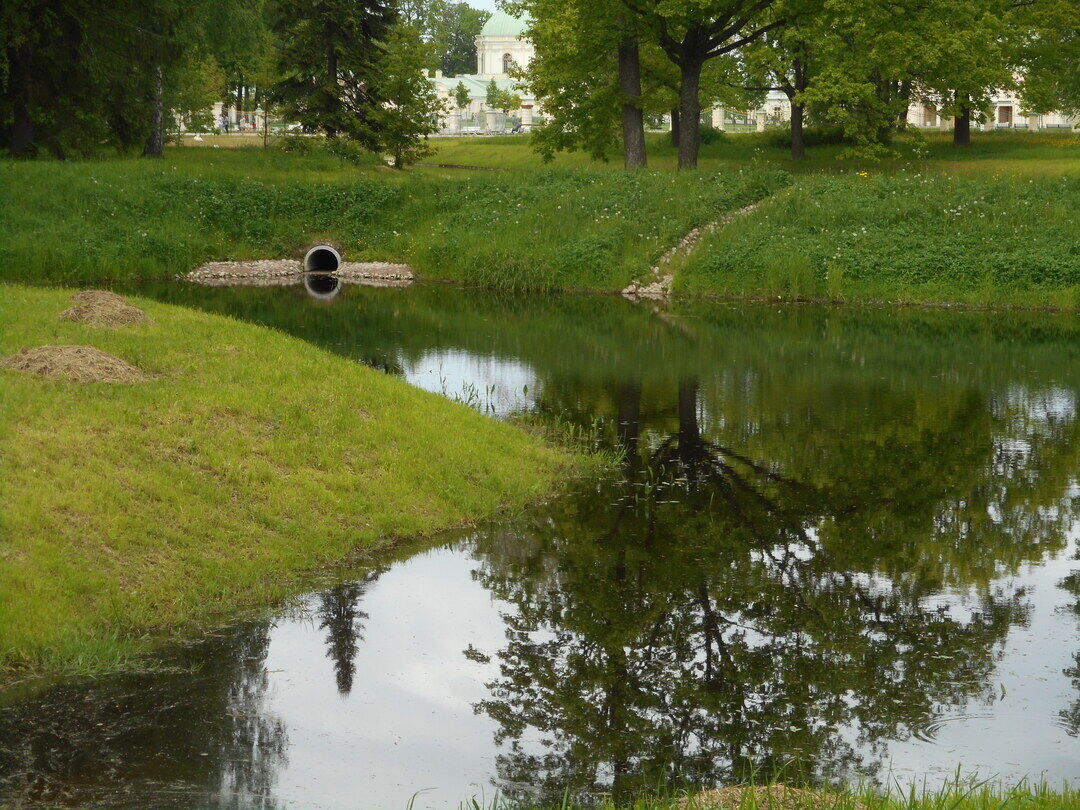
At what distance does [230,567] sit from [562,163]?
143 feet

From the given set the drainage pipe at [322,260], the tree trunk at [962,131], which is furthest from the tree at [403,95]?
the tree trunk at [962,131]

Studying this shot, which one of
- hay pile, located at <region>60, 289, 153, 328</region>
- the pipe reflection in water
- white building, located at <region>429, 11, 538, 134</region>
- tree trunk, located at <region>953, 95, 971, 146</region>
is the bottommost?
the pipe reflection in water

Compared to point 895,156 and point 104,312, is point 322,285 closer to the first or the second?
point 104,312

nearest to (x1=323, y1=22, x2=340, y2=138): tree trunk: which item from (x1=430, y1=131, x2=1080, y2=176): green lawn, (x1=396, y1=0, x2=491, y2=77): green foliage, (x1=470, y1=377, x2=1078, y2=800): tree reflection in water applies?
(x1=430, y1=131, x2=1080, y2=176): green lawn

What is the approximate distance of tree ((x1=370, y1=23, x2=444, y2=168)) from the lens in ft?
141

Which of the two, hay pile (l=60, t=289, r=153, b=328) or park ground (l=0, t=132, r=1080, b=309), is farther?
park ground (l=0, t=132, r=1080, b=309)

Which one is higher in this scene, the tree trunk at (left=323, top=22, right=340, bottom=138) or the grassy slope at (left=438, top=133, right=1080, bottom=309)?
the tree trunk at (left=323, top=22, right=340, bottom=138)

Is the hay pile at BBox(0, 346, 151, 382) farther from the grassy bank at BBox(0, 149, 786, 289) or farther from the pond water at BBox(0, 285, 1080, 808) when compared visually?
the grassy bank at BBox(0, 149, 786, 289)

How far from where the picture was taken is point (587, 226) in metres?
33.5

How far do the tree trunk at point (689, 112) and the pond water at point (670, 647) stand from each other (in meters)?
22.2

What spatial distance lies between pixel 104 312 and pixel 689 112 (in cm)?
2628

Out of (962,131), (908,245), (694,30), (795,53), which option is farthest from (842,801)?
(962,131)

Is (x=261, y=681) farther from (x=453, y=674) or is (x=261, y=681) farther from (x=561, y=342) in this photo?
(x=561, y=342)

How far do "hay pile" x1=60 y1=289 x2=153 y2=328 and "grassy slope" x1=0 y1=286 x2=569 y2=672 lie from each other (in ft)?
0.95
